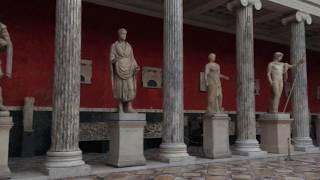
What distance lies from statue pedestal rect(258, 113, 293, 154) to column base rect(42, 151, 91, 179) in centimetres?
590

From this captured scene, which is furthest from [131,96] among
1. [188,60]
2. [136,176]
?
[188,60]

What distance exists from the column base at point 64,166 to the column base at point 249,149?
469 centimetres

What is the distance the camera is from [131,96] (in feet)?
25.0

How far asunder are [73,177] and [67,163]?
279mm

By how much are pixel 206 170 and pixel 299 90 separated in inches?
218

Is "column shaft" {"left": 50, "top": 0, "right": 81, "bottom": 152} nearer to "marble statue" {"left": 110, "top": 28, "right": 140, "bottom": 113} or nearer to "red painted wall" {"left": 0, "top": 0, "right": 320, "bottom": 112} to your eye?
"marble statue" {"left": 110, "top": 28, "right": 140, "bottom": 113}

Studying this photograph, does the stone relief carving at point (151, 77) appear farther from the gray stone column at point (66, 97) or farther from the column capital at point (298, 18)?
the gray stone column at point (66, 97)

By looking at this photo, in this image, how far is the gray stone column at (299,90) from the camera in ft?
36.6

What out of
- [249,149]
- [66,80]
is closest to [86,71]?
[66,80]

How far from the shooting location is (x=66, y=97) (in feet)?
21.8

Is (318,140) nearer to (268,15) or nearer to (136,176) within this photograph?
(268,15)

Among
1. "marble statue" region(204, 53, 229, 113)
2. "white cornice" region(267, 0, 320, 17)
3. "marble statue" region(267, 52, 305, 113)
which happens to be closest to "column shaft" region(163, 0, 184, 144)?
"marble statue" region(204, 53, 229, 113)

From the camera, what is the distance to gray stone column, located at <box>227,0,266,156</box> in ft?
31.8

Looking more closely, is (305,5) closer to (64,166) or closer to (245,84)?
(245,84)
